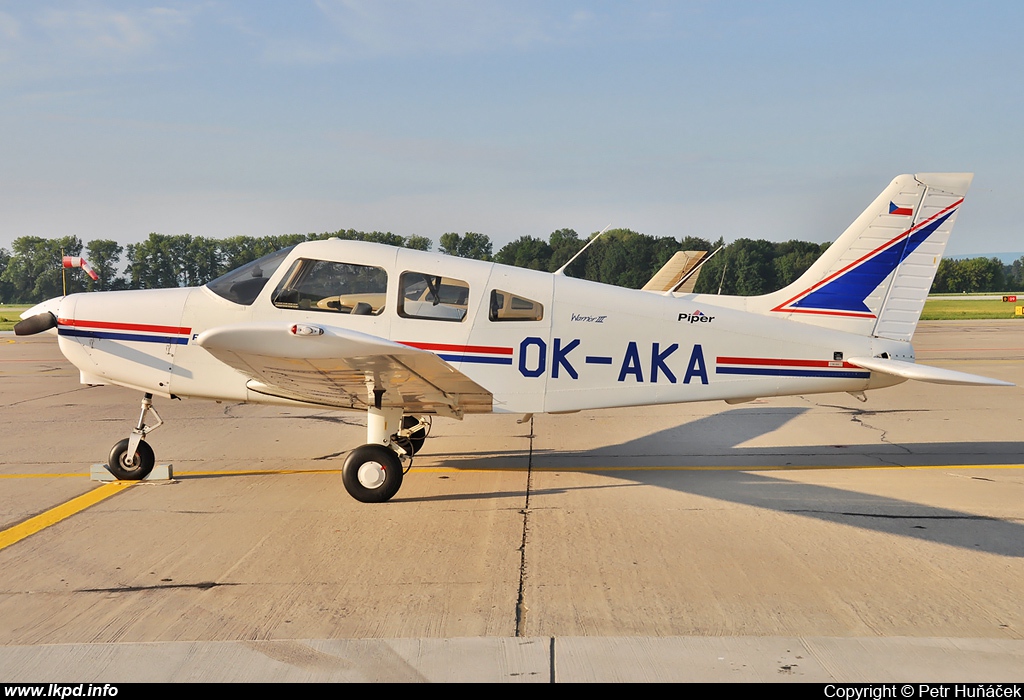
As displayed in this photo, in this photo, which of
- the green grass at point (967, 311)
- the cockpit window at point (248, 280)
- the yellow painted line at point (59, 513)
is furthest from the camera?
the green grass at point (967, 311)

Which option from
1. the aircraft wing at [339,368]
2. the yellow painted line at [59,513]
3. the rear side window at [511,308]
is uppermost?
the rear side window at [511,308]

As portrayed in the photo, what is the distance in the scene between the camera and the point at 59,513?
6.43m

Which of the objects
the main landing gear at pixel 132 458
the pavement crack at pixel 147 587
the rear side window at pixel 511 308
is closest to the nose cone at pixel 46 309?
the main landing gear at pixel 132 458

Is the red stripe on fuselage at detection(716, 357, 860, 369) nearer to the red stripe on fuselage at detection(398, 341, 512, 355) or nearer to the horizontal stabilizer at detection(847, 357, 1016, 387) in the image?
the horizontal stabilizer at detection(847, 357, 1016, 387)

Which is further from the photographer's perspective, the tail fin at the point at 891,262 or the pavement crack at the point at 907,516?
the tail fin at the point at 891,262

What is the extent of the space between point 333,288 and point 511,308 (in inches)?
62.4

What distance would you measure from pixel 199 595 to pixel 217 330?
5.41 ft

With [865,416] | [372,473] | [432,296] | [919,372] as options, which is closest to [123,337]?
[372,473]

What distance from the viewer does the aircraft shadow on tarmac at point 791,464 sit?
5.95 metres

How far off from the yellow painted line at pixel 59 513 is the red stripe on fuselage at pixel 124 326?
145 centimetres

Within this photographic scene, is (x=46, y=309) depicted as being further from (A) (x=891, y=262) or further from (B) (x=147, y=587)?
(A) (x=891, y=262)

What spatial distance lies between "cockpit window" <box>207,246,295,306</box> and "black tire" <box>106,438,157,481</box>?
5.45ft

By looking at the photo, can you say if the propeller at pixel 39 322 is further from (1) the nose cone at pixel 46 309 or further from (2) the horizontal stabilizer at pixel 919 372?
(2) the horizontal stabilizer at pixel 919 372
